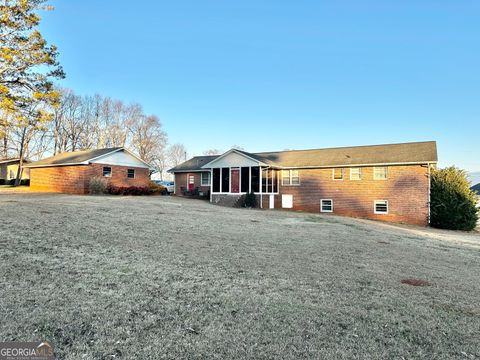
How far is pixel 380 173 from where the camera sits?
2166 cm

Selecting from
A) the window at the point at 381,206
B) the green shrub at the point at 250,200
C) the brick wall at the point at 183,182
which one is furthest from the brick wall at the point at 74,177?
the window at the point at 381,206

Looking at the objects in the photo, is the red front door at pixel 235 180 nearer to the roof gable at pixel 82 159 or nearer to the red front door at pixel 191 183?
the red front door at pixel 191 183

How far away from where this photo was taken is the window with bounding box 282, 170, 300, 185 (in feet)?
80.5

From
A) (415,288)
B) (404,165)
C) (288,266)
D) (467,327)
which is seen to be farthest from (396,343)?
(404,165)

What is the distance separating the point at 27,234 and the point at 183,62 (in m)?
20.4

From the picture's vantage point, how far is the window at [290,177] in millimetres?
24547

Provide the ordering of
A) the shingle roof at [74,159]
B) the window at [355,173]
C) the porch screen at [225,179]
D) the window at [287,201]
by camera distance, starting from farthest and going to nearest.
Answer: the shingle roof at [74,159], the porch screen at [225,179], the window at [287,201], the window at [355,173]

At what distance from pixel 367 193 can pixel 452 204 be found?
5.20 metres

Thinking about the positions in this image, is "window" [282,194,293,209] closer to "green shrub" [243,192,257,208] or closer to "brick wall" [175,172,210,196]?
"green shrub" [243,192,257,208]

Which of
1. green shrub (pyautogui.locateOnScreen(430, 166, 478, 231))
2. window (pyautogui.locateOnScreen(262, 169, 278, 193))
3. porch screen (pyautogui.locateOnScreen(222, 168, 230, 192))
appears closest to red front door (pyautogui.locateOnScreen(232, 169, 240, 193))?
porch screen (pyautogui.locateOnScreen(222, 168, 230, 192))

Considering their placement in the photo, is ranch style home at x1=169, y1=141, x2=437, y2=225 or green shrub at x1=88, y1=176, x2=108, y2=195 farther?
green shrub at x1=88, y1=176, x2=108, y2=195

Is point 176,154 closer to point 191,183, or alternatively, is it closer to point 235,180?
point 191,183

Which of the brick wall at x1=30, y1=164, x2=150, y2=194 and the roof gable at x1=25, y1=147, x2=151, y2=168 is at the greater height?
the roof gable at x1=25, y1=147, x2=151, y2=168

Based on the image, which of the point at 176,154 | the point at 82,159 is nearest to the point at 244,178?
the point at 82,159
